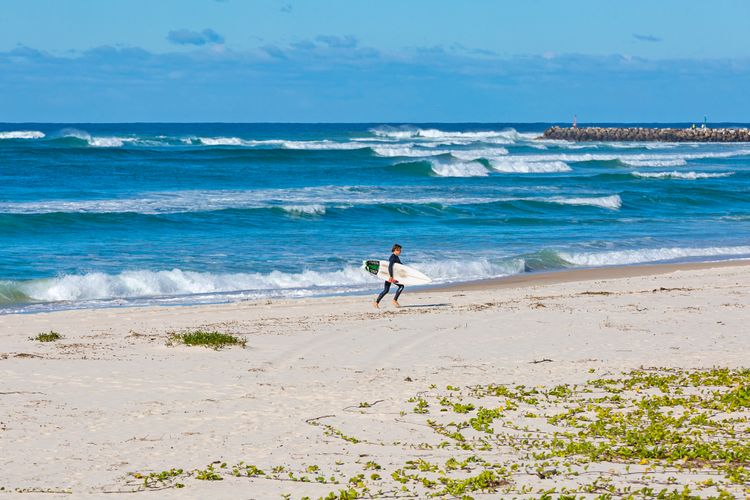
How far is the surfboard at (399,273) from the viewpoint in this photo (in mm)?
18922

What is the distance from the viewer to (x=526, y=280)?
23031mm

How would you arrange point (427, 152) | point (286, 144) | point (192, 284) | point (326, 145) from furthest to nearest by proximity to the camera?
point (286, 144) → point (326, 145) → point (427, 152) → point (192, 284)

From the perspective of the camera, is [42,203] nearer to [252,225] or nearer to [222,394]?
[252,225]

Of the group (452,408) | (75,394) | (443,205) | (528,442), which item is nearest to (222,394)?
(75,394)

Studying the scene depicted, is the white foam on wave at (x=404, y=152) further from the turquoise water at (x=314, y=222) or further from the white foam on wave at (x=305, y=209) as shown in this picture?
the white foam on wave at (x=305, y=209)

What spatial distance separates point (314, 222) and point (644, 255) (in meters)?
10.9

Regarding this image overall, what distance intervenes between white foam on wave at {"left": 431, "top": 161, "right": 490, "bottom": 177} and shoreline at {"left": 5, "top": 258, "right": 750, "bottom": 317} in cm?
3419

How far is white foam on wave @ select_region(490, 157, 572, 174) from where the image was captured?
211ft

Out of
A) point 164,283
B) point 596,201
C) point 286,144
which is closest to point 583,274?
→ point 164,283

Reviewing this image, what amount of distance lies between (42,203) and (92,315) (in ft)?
72.0

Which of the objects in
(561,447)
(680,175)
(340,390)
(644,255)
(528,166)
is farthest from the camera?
(528,166)

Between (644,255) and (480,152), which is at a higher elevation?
(480,152)

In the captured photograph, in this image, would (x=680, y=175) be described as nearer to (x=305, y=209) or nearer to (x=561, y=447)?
(x=305, y=209)

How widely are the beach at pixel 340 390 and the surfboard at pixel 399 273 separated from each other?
1.45 feet
